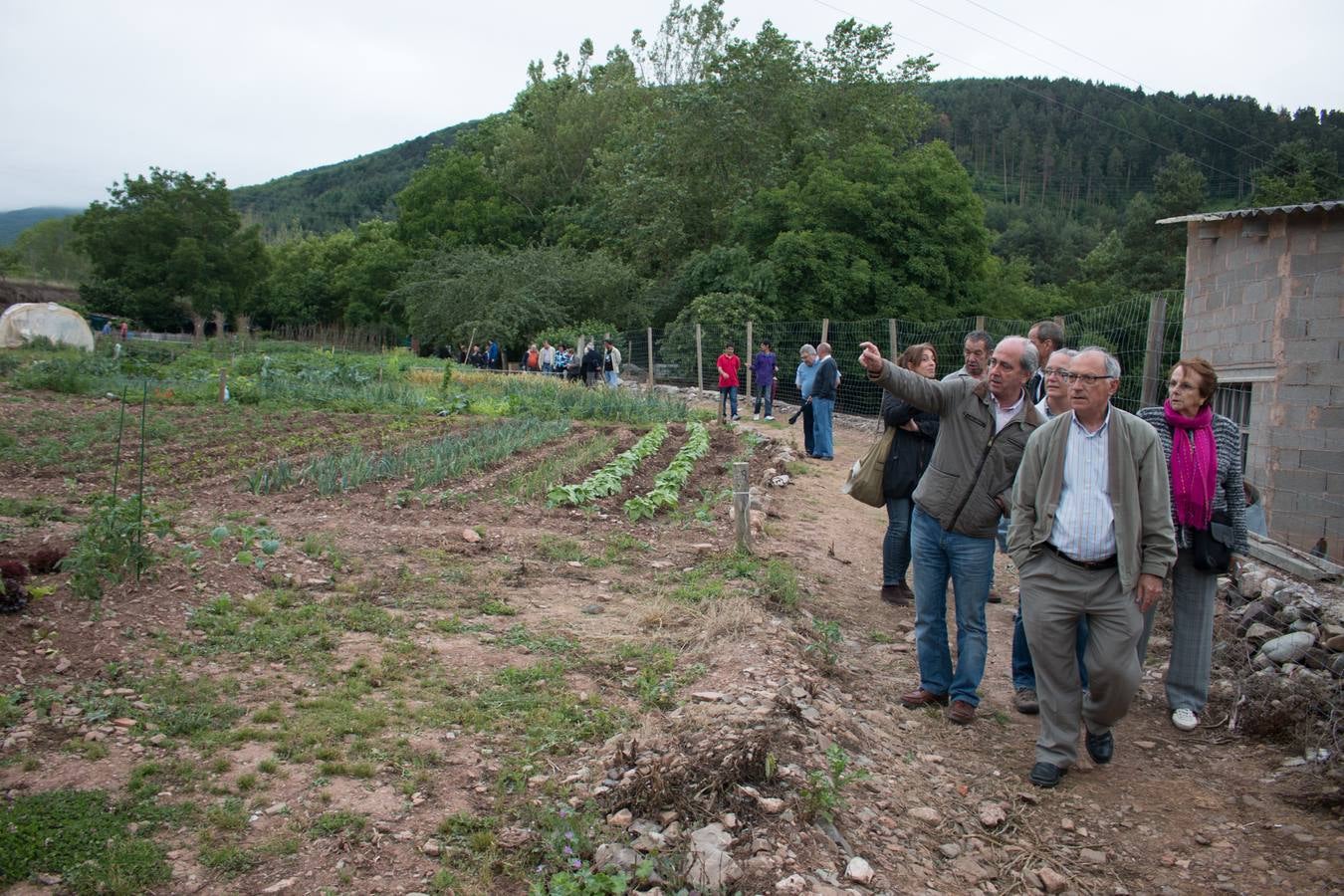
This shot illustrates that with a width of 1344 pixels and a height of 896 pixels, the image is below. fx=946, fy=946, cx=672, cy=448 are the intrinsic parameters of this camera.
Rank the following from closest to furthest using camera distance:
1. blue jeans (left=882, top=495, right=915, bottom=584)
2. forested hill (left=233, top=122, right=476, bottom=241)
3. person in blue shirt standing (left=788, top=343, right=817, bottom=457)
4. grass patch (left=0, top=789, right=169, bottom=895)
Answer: grass patch (left=0, top=789, right=169, bottom=895) → blue jeans (left=882, top=495, right=915, bottom=584) → person in blue shirt standing (left=788, top=343, right=817, bottom=457) → forested hill (left=233, top=122, right=476, bottom=241)

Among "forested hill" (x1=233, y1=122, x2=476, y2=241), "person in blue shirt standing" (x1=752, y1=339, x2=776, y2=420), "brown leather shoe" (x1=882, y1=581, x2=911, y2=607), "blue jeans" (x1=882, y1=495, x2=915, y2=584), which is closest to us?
"blue jeans" (x1=882, y1=495, x2=915, y2=584)

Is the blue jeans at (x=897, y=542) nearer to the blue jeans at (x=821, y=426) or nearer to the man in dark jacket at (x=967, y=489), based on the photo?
the man in dark jacket at (x=967, y=489)

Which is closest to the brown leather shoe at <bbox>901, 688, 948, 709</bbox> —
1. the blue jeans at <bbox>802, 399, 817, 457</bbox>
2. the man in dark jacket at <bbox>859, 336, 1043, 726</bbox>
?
the man in dark jacket at <bbox>859, 336, 1043, 726</bbox>

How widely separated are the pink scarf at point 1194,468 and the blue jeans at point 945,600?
0.93 metres

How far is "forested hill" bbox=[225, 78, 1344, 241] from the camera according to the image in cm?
6881

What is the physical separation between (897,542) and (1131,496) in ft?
9.16

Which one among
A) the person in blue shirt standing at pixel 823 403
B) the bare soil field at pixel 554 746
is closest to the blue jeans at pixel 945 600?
the bare soil field at pixel 554 746

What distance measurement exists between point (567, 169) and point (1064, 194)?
52439mm

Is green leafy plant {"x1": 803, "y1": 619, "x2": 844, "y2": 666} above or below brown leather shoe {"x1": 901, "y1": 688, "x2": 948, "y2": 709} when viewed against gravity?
above

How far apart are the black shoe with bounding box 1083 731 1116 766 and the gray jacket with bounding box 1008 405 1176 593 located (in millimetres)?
777

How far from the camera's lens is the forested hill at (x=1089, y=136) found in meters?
68.8

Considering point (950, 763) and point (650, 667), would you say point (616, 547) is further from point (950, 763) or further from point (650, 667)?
point (950, 763)

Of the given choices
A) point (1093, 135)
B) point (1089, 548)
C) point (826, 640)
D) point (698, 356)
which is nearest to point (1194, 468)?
point (1089, 548)

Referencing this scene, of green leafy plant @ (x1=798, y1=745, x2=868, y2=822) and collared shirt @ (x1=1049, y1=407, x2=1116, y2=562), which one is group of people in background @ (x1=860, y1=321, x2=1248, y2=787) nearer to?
collared shirt @ (x1=1049, y1=407, x2=1116, y2=562)
